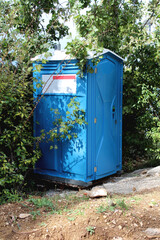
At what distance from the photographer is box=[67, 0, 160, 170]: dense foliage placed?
6068 mm

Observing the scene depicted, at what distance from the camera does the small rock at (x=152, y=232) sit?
2.89 meters

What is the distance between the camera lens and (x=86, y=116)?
4.63 metres

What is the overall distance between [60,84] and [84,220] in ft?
7.78

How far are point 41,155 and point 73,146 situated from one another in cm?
67

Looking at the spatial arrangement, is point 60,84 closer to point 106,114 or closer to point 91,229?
point 106,114

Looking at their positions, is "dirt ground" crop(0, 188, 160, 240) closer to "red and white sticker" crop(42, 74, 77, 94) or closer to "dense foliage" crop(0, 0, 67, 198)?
"dense foliage" crop(0, 0, 67, 198)

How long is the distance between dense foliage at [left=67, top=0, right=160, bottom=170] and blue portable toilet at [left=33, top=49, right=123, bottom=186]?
0.96m

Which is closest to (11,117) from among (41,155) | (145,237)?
(41,155)

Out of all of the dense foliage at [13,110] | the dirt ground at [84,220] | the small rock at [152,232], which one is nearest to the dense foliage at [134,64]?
the dense foliage at [13,110]

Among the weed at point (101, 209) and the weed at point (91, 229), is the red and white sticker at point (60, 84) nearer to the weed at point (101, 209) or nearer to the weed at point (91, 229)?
the weed at point (101, 209)

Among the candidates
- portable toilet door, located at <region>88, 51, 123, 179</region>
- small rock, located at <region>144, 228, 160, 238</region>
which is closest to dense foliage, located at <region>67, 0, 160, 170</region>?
portable toilet door, located at <region>88, 51, 123, 179</region>

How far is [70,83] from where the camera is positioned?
15.6 ft

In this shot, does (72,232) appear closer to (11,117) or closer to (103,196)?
(103,196)

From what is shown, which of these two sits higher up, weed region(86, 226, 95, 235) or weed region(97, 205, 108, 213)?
weed region(97, 205, 108, 213)
